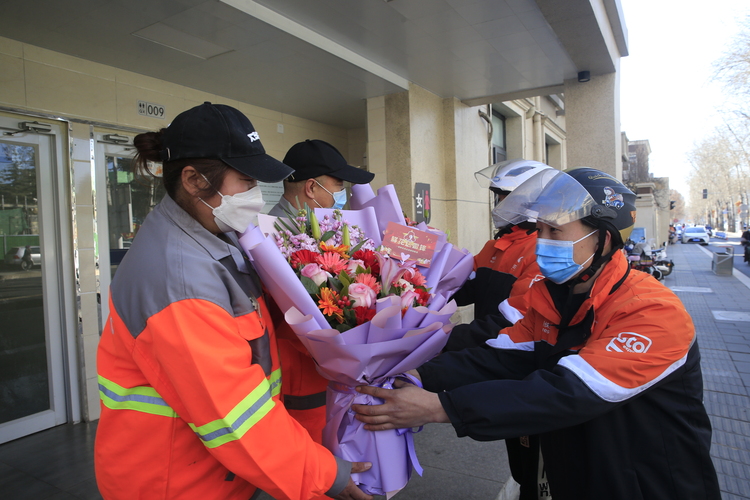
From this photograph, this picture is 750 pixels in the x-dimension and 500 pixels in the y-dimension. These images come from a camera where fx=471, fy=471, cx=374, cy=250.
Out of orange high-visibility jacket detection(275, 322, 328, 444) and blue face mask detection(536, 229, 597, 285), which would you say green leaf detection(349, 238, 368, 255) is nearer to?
orange high-visibility jacket detection(275, 322, 328, 444)

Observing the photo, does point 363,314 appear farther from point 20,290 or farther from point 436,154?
point 436,154

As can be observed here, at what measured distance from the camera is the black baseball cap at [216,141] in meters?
1.35

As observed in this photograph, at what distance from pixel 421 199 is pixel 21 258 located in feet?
14.3

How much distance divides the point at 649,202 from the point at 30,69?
919 inches

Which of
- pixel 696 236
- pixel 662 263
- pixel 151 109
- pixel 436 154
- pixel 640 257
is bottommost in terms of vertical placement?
pixel 662 263

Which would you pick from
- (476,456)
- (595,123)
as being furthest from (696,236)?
(476,456)

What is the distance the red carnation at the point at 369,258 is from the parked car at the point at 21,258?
3.58 m

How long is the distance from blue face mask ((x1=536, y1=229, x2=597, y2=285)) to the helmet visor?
8 cm

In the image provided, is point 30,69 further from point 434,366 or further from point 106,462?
point 434,366

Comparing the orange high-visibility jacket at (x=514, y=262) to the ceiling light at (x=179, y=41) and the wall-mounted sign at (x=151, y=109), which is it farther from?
the wall-mounted sign at (x=151, y=109)

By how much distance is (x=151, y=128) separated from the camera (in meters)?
4.64

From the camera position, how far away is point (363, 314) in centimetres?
144

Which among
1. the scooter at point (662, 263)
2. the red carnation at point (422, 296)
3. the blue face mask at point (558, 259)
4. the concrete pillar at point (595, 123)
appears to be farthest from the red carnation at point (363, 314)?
the scooter at point (662, 263)

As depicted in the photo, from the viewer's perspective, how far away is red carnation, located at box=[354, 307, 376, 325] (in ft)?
4.74
